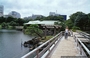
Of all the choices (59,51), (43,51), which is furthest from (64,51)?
(43,51)

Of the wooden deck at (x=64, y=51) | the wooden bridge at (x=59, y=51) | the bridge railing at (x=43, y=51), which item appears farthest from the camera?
the wooden deck at (x=64, y=51)

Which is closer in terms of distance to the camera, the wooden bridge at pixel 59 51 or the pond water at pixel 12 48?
the wooden bridge at pixel 59 51

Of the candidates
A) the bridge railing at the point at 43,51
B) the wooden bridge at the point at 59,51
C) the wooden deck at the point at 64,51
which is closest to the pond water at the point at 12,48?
the wooden deck at the point at 64,51

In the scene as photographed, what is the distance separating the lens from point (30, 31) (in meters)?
39.3

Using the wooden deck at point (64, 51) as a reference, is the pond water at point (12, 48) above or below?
below

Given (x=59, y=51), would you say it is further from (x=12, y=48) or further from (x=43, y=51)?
(x=12, y=48)

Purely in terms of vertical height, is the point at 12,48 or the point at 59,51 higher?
the point at 59,51

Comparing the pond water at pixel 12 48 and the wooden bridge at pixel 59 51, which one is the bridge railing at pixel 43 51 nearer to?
the wooden bridge at pixel 59 51

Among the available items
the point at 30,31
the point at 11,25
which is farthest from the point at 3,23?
the point at 30,31

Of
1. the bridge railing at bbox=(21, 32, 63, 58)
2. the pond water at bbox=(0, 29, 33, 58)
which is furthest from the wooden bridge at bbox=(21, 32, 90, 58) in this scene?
the pond water at bbox=(0, 29, 33, 58)

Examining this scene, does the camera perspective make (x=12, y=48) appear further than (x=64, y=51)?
Yes

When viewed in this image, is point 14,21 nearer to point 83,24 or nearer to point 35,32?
point 83,24

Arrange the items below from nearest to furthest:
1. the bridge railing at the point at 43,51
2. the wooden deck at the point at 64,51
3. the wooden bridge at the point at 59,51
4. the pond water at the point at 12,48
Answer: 1. the bridge railing at the point at 43,51
2. the wooden bridge at the point at 59,51
3. the wooden deck at the point at 64,51
4. the pond water at the point at 12,48

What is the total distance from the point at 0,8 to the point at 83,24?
15694cm
